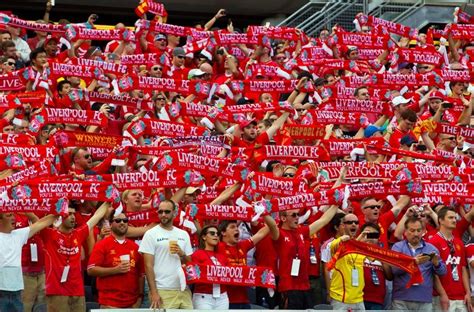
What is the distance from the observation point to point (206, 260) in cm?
1612

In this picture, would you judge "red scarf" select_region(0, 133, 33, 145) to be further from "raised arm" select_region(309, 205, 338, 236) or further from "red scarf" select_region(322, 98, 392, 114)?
"red scarf" select_region(322, 98, 392, 114)

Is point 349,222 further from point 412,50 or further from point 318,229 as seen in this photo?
point 412,50

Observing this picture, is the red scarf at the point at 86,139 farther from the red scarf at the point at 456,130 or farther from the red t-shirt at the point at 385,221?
the red scarf at the point at 456,130

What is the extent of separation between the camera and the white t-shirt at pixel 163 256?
16.0 meters

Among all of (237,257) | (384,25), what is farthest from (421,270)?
(384,25)

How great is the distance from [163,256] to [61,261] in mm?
Result: 1019

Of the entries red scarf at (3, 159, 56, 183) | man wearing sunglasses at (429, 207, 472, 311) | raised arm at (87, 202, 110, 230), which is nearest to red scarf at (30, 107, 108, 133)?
red scarf at (3, 159, 56, 183)

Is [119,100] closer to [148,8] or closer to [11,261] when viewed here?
[148,8]

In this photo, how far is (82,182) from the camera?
16.4 m

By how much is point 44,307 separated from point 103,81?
5.92 metres

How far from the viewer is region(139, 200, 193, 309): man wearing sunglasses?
16.0 m

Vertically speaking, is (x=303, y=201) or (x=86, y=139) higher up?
(x=86, y=139)

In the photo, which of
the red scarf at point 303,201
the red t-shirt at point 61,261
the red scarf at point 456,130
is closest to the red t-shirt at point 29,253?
the red t-shirt at point 61,261

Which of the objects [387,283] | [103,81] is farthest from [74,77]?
[387,283]
